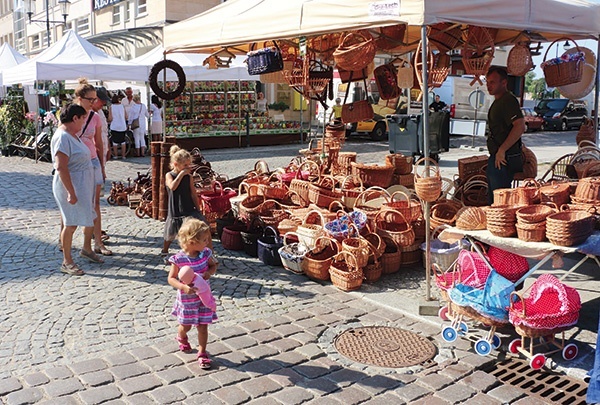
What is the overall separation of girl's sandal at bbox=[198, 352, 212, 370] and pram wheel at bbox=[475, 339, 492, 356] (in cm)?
186

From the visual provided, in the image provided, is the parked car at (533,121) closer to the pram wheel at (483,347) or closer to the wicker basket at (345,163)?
the wicker basket at (345,163)

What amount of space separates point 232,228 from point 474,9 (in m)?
3.55

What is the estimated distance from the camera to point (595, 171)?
20.0 feet

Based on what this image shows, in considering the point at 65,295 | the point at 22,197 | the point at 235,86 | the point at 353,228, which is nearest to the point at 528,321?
the point at 353,228

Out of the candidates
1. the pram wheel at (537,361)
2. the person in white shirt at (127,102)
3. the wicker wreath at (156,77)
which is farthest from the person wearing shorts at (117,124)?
the pram wheel at (537,361)

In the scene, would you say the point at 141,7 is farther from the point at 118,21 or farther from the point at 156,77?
the point at 156,77

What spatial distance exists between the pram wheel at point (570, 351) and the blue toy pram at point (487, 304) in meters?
0.43

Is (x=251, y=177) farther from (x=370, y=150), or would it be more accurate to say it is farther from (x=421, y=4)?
(x=370, y=150)

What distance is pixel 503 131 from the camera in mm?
6160

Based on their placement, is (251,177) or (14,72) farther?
(14,72)

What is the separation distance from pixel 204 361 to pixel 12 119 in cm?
1500

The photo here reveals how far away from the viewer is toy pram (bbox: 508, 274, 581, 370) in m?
3.96

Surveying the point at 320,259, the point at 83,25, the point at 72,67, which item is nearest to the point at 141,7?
the point at 83,25

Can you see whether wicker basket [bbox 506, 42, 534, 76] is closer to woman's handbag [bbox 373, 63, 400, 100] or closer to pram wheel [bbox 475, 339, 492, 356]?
woman's handbag [bbox 373, 63, 400, 100]
